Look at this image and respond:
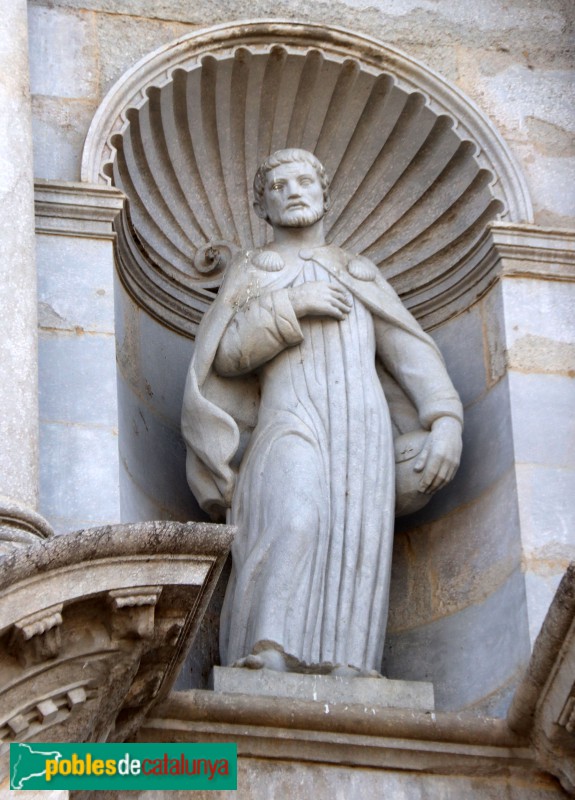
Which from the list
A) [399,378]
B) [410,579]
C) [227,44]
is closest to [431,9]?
[227,44]

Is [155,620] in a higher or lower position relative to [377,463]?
lower

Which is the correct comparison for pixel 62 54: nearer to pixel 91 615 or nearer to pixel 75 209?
pixel 75 209

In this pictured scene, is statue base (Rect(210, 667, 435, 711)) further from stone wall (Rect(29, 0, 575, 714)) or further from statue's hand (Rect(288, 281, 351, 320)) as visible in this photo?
statue's hand (Rect(288, 281, 351, 320))

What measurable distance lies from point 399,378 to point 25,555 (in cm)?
232

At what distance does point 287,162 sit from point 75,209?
81 cm

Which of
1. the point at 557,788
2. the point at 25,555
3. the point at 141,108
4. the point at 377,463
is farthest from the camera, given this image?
the point at 141,108

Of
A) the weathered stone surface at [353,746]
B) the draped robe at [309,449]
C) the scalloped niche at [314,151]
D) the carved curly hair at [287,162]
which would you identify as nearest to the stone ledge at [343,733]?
the weathered stone surface at [353,746]

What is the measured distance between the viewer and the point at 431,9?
30.3ft

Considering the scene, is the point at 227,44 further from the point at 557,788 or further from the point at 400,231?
the point at 557,788

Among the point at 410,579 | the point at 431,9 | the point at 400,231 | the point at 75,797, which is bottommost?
the point at 75,797

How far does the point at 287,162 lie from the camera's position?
8438mm

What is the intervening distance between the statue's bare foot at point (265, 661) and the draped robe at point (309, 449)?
0.11ft

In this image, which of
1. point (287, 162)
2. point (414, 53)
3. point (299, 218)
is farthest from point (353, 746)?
point (414, 53)

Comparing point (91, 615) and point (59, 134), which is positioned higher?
point (59, 134)
